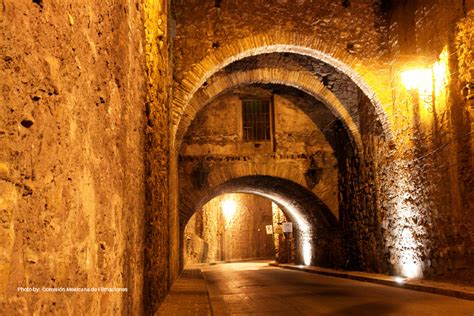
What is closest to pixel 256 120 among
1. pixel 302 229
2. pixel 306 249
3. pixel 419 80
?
pixel 302 229

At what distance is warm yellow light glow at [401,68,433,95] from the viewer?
7.85 m

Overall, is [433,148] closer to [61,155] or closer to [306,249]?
[61,155]

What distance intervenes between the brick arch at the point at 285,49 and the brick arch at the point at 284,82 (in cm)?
165

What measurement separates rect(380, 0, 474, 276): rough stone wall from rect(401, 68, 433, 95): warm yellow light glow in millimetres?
99

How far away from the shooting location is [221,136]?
43.3 feet

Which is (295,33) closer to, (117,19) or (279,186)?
(279,186)

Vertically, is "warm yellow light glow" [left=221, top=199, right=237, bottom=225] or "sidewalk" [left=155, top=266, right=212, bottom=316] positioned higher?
"warm yellow light glow" [left=221, top=199, right=237, bottom=225]

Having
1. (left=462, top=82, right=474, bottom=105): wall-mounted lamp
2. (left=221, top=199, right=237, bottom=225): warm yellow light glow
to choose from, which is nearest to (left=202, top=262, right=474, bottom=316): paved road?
(left=462, top=82, right=474, bottom=105): wall-mounted lamp

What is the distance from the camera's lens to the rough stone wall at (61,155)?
1.09m

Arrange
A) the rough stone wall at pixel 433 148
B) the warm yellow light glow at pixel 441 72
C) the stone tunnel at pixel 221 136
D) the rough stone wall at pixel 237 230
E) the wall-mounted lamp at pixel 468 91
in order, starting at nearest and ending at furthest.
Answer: the stone tunnel at pixel 221 136 < the wall-mounted lamp at pixel 468 91 < the rough stone wall at pixel 433 148 < the warm yellow light glow at pixel 441 72 < the rough stone wall at pixel 237 230

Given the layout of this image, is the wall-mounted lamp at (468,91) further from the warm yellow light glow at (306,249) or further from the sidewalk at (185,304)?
the warm yellow light glow at (306,249)

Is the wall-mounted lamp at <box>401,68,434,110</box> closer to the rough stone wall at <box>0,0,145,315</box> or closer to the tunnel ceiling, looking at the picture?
the tunnel ceiling

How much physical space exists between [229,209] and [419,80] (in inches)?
849

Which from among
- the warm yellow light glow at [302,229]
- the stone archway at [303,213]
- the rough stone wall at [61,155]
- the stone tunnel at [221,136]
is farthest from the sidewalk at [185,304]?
the warm yellow light glow at [302,229]
